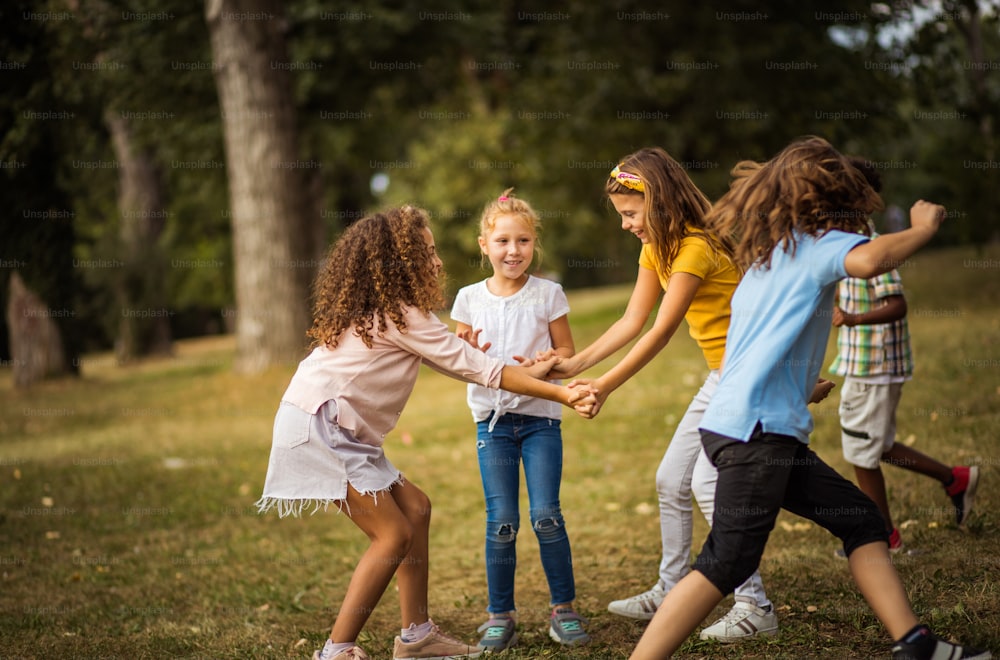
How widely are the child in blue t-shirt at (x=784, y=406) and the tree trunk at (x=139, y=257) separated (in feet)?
63.2

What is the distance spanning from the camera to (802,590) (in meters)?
4.68

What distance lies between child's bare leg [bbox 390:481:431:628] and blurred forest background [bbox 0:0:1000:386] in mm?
6029

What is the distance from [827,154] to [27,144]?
7.60m

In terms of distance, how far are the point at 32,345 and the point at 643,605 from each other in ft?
54.6

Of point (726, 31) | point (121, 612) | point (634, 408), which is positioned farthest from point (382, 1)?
point (121, 612)

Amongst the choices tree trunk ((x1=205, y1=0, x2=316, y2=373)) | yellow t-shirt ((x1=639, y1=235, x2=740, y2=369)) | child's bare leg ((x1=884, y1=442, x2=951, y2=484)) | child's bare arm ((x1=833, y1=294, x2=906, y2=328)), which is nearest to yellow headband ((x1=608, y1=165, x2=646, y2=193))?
yellow t-shirt ((x1=639, y1=235, x2=740, y2=369))

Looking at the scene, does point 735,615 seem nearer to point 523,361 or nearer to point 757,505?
point 757,505

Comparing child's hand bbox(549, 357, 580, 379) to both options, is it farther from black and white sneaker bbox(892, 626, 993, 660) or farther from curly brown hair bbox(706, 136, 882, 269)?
black and white sneaker bbox(892, 626, 993, 660)

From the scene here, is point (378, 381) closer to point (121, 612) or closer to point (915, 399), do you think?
point (121, 612)

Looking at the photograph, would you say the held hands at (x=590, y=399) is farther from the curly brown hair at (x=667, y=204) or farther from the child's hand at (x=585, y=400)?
the curly brown hair at (x=667, y=204)

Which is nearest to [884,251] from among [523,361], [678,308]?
[678,308]

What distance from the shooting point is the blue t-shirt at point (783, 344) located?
3.14 m

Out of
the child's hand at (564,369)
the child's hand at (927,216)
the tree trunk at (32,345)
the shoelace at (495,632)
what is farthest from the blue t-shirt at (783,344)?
the tree trunk at (32,345)

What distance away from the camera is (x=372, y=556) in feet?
12.5
